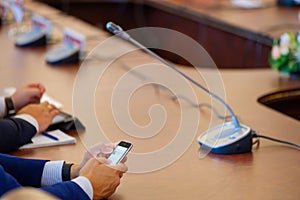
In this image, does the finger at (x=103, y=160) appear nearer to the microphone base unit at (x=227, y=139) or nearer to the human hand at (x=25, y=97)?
the microphone base unit at (x=227, y=139)

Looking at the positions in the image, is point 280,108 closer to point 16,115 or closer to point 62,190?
point 16,115

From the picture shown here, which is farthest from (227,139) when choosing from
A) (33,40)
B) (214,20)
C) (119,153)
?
(214,20)

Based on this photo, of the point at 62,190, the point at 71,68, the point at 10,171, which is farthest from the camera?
the point at 71,68

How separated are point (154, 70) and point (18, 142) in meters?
0.76

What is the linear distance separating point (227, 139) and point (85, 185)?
44cm

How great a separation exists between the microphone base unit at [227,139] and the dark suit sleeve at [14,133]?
16.1 inches

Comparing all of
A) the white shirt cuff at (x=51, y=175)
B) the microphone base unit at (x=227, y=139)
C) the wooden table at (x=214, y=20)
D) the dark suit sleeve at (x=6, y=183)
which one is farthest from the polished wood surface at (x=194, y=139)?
the wooden table at (x=214, y=20)

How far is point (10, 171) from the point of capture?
135 cm

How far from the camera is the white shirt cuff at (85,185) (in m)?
1.25

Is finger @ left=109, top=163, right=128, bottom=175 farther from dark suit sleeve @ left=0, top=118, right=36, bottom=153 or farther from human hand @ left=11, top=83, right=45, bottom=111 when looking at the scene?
human hand @ left=11, top=83, right=45, bottom=111

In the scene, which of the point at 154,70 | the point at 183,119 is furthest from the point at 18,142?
the point at 154,70

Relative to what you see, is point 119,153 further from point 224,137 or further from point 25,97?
point 25,97

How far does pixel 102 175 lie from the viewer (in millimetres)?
1282

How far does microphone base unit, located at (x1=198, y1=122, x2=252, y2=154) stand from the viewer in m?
1.55
